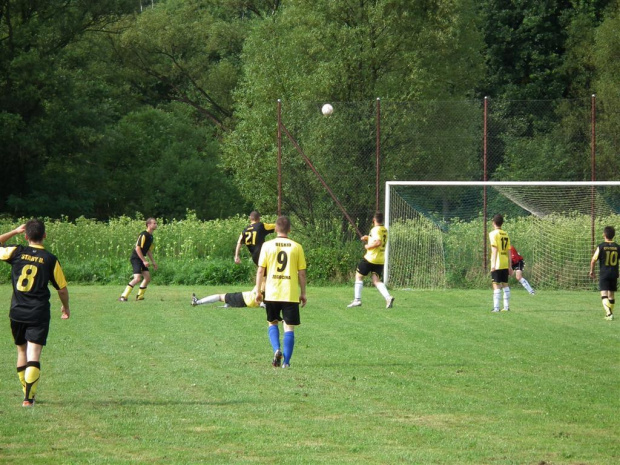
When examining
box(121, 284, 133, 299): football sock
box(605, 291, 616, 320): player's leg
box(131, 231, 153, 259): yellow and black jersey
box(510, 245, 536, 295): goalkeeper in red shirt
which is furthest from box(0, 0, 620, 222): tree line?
box(605, 291, 616, 320): player's leg

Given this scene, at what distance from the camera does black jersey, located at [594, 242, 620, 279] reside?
17969 mm

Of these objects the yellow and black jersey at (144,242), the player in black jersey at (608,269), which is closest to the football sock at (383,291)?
the player in black jersey at (608,269)

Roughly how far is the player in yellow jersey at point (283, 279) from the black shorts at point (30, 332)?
285cm

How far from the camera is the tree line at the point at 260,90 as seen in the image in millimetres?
26359

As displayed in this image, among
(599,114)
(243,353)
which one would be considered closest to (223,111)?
(599,114)

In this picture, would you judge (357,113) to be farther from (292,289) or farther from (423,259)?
(292,289)

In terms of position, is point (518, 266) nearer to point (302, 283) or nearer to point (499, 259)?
point (499, 259)

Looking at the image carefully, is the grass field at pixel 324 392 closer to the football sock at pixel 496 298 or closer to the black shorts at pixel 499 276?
the football sock at pixel 496 298

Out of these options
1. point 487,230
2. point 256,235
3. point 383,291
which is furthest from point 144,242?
point 487,230

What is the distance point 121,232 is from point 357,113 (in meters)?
8.24

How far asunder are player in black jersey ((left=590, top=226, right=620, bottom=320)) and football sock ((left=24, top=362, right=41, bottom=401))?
1165 centimetres

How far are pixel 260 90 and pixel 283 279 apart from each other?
27.3m

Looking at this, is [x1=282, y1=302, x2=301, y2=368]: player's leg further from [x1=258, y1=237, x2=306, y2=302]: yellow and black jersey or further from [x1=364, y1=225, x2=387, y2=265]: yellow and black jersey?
[x1=364, y1=225, x2=387, y2=265]: yellow and black jersey

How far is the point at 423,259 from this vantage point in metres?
24.6
